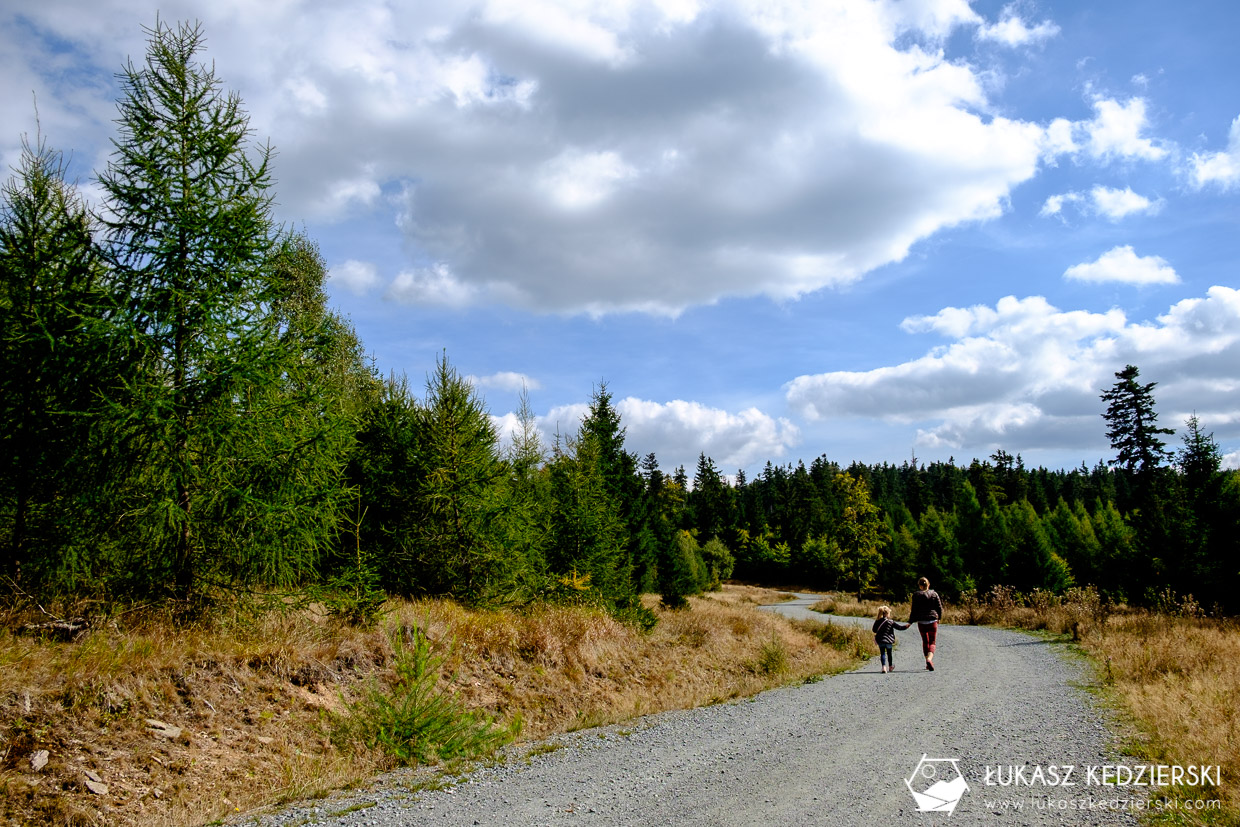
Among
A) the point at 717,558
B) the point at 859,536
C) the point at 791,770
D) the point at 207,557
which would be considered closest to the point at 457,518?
the point at 207,557

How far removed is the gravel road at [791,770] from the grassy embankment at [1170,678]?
0.48 metres

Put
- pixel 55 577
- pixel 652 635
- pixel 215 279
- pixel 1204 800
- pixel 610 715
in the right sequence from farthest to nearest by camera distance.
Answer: pixel 652 635 → pixel 610 715 → pixel 215 279 → pixel 55 577 → pixel 1204 800

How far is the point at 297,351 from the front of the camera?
30.2ft

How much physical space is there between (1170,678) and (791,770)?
8694 mm

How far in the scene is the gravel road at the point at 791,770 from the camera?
18.1ft

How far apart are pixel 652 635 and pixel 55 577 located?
13125 millimetres

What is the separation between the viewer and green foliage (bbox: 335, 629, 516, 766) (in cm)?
791

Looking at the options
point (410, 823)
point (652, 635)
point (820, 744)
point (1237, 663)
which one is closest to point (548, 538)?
point (652, 635)

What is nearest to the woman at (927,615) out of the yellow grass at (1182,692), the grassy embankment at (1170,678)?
the grassy embankment at (1170,678)

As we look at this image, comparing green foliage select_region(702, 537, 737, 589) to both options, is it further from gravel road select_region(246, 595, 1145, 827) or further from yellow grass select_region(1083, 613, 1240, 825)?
gravel road select_region(246, 595, 1145, 827)

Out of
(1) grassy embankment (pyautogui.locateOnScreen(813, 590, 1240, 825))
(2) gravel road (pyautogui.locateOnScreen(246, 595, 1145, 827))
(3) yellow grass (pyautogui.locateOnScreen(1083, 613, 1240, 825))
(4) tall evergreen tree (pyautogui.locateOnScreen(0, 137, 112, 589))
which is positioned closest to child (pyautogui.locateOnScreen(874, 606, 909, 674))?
(2) gravel road (pyautogui.locateOnScreen(246, 595, 1145, 827))

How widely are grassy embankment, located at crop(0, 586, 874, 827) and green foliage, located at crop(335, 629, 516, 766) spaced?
0.02 m

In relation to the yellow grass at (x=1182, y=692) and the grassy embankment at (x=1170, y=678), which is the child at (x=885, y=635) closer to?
the grassy embankment at (x=1170, y=678)

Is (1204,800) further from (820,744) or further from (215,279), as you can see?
(215,279)
